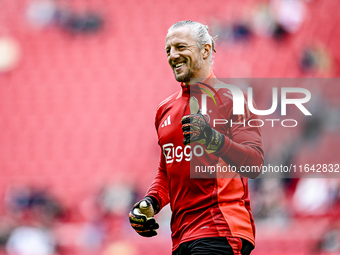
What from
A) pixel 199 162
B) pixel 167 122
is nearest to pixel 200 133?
pixel 199 162

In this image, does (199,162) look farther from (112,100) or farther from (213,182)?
(112,100)

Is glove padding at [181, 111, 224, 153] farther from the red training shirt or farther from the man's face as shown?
the man's face

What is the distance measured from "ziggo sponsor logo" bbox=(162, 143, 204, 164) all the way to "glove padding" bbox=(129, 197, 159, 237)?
0.81 feet

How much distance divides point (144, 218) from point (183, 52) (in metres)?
0.82

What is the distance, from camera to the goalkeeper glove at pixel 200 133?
1.72 meters

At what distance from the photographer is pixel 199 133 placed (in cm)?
172

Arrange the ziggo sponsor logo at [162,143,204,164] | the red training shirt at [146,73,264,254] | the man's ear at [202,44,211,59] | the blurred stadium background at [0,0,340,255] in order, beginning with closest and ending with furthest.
→ 1. the red training shirt at [146,73,264,254]
2. the ziggo sponsor logo at [162,143,204,164]
3. the man's ear at [202,44,211,59]
4. the blurred stadium background at [0,0,340,255]

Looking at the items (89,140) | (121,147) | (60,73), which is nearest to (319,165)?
(121,147)

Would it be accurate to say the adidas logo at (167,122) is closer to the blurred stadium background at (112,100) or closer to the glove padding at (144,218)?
the glove padding at (144,218)

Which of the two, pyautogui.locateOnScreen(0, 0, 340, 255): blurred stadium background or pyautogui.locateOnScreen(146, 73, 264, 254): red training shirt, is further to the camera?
pyautogui.locateOnScreen(0, 0, 340, 255): blurred stadium background

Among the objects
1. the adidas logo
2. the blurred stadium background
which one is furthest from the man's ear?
the blurred stadium background

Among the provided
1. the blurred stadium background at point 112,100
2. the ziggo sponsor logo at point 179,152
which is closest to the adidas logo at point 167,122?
the ziggo sponsor logo at point 179,152

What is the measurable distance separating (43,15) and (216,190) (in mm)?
6161

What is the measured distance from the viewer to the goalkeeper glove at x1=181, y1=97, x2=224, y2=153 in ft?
5.63
